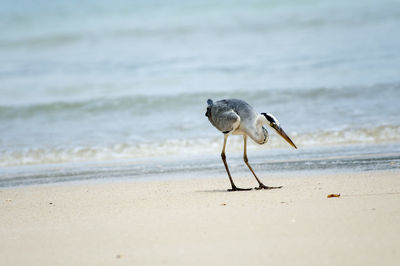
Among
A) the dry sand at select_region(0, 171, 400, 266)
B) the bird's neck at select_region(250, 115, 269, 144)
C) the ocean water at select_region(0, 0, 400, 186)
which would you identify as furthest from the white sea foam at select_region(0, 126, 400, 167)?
the dry sand at select_region(0, 171, 400, 266)

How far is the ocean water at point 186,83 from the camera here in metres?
11.0

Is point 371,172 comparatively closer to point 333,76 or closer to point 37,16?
point 333,76

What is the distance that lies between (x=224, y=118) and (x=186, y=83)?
1210cm

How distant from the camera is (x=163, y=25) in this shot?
3169 centimetres

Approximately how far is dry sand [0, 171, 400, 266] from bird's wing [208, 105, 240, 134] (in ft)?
2.61

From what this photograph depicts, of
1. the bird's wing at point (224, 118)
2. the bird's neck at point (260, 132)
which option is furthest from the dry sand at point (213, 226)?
the bird's wing at point (224, 118)

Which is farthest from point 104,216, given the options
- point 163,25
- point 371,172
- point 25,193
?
point 163,25

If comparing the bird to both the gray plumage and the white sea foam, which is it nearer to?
the gray plumage

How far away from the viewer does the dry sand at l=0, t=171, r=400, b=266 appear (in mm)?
4473

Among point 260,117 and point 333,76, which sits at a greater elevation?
point 260,117

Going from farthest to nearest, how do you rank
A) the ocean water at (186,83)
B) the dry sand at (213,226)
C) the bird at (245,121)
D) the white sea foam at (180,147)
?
1. the white sea foam at (180,147)
2. the ocean water at (186,83)
3. the bird at (245,121)
4. the dry sand at (213,226)

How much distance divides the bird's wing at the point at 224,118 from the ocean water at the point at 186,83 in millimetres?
1487

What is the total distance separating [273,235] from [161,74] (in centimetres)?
1727

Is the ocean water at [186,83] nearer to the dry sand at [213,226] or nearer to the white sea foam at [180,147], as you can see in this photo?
the white sea foam at [180,147]
